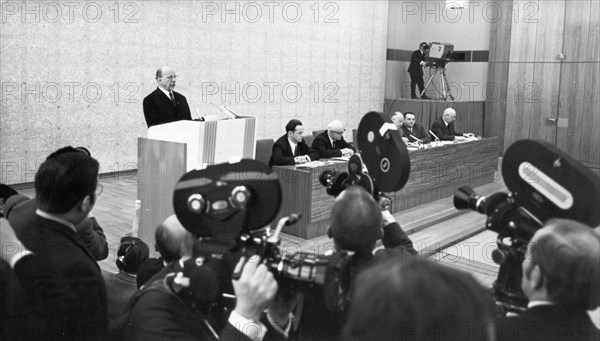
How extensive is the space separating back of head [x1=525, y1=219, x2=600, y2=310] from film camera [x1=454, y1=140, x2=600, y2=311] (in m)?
0.22

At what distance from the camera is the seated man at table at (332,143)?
A: 636 cm

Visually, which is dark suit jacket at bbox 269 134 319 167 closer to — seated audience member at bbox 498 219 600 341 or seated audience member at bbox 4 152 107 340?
seated audience member at bbox 4 152 107 340

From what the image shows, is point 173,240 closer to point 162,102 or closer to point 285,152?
point 285,152

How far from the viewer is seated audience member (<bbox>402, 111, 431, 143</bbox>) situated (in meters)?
7.57

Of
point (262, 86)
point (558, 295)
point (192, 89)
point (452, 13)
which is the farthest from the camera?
point (452, 13)

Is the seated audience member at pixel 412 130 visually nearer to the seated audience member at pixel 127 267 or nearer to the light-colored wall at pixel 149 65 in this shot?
the light-colored wall at pixel 149 65

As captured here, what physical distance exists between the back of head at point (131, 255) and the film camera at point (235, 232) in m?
0.83

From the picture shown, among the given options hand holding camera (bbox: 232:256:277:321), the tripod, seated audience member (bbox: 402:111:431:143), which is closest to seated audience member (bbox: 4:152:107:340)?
hand holding camera (bbox: 232:256:277:321)

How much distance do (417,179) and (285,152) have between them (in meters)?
1.75

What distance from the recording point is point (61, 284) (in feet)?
5.14

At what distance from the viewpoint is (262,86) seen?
30.8 ft

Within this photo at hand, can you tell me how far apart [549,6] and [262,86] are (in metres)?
4.37

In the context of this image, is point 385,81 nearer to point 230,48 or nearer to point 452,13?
point 452,13

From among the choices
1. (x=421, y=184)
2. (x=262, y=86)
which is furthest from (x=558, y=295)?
(x=262, y=86)
